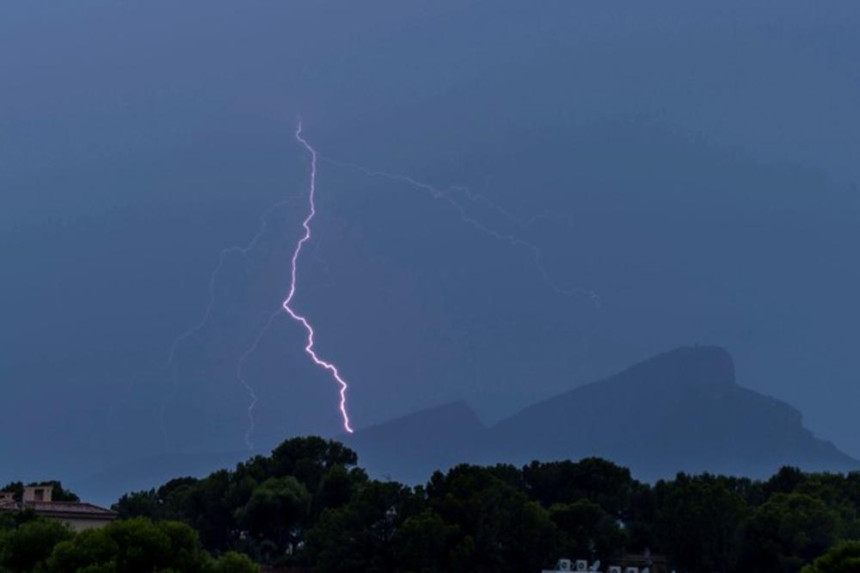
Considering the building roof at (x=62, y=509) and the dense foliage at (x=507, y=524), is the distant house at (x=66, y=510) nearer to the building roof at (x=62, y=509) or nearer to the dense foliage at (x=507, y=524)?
the building roof at (x=62, y=509)

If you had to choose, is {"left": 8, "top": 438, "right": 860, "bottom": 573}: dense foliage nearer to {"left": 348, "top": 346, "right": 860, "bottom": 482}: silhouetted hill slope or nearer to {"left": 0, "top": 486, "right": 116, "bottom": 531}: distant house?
{"left": 0, "top": 486, "right": 116, "bottom": 531}: distant house

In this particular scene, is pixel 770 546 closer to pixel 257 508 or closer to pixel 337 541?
pixel 337 541

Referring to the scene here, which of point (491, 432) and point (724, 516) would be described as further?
point (491, 432)

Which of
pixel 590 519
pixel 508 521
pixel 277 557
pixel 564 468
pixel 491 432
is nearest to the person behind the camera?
pixel 508 521

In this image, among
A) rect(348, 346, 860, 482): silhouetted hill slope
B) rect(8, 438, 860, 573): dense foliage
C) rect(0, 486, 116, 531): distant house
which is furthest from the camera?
rect(348, 346, 860, 482): silhouetted hill slope

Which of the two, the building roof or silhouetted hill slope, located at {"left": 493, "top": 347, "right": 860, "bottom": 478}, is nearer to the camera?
the building roof

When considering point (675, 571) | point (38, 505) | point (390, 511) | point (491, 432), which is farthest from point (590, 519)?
point (491, 432)

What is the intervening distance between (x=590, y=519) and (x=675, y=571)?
2.99 metres

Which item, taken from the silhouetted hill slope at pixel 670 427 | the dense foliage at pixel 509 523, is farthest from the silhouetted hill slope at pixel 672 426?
the dense foliage at pixel 509 523

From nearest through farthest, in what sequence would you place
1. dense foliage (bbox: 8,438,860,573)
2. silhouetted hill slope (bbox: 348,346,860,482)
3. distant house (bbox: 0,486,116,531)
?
dense foliage (bbox: 8,438,860,573) < distant house (bbox: 0,486,116,531) < silhouetted hill slope (bbox: 348,346,860,482)

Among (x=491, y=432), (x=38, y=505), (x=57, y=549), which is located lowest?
(x=57, y=549)

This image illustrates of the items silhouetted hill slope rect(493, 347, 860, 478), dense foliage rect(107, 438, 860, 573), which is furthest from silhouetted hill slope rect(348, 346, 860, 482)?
dense foliage rect(107, 438, 860, 573)

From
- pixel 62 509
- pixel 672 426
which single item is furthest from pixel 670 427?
pixel 62 509

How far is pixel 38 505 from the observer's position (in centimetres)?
4503
